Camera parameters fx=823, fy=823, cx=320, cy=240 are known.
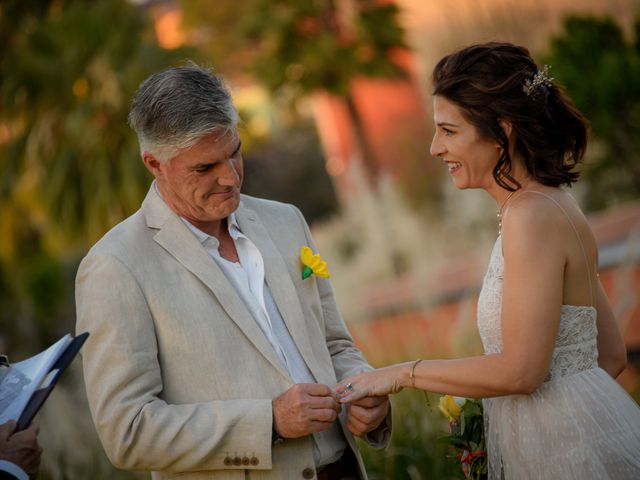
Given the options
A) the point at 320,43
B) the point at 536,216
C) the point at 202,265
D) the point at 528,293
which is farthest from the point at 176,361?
the point at 320,43

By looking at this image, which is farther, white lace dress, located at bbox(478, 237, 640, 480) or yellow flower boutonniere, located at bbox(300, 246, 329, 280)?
yellow flower boutonniere, located at bbox(300, 246, 329, 280)

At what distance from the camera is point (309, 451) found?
8.70ft

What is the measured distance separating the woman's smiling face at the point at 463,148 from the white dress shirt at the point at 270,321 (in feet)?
2.44

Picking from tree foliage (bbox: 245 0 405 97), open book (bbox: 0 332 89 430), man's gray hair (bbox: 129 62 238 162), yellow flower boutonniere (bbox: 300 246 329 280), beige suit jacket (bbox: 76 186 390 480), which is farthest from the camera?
tree foliage (bbox: 245 0 405 97)

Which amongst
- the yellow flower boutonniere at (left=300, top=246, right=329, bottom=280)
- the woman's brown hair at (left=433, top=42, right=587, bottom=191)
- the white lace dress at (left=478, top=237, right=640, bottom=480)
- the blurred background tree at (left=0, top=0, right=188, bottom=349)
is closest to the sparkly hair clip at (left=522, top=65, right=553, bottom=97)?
the woman's brown hair at (left=433, top=42, right=587, bottom=191)

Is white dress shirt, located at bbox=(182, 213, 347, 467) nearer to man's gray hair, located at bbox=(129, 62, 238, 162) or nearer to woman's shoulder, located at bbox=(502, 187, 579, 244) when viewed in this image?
man's gray hair, located at bbox=(129, 62, 238, 162)

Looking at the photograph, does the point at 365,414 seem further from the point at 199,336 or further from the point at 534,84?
the point at 534,84

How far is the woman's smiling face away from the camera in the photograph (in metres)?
2.73

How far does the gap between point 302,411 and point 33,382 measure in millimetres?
799

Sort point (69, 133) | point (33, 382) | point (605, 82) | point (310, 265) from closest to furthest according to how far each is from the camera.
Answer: point (33, 382), point (310, 265), point (605, 82), point (69, 133)

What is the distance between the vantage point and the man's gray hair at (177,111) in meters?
2.61

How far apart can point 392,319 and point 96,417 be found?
13.6 ft

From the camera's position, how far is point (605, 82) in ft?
23.8

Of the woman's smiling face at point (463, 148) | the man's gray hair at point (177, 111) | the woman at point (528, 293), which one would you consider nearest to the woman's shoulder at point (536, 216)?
the woman at point (528, 293)
